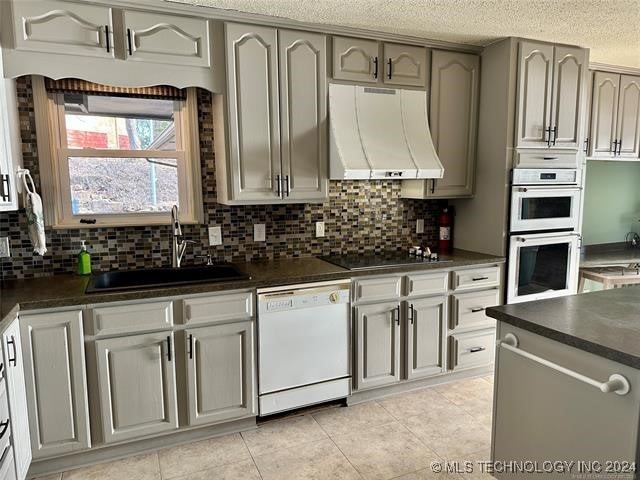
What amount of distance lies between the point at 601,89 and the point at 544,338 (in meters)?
3.00

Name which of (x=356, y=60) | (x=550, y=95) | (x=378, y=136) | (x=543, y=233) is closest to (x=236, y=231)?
(x=378, y=136)

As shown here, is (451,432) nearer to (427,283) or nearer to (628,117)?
(427,283)

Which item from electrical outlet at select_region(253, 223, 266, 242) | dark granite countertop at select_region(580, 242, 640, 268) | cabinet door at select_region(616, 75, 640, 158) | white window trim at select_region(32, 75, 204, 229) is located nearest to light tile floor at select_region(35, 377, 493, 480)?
electrical outlet at select_region(253, 223, 266, 242)

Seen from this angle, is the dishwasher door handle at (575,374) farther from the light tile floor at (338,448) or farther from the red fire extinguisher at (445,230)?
the red fire extinguisher at (445,230)

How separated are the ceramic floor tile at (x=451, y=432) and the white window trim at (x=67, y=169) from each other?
1909mm

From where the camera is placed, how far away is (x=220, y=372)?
2510 mm

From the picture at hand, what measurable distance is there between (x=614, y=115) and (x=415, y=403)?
297cm

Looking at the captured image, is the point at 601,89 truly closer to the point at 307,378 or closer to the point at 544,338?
the point at 544,338

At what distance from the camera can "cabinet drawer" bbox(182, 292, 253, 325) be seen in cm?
240

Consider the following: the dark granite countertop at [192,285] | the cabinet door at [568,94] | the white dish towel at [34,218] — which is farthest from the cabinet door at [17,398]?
the cabinet door at [568,94]

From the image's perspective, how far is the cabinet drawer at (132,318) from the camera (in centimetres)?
224

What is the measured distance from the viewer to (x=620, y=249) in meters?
4.42

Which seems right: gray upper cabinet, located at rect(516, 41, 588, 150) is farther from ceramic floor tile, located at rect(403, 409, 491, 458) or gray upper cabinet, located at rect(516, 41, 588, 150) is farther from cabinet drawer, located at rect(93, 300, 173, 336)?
cabinet drawer, located at rect(93, 300, 173, 336)

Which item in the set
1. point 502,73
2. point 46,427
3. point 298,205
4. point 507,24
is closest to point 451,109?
point 502,73
